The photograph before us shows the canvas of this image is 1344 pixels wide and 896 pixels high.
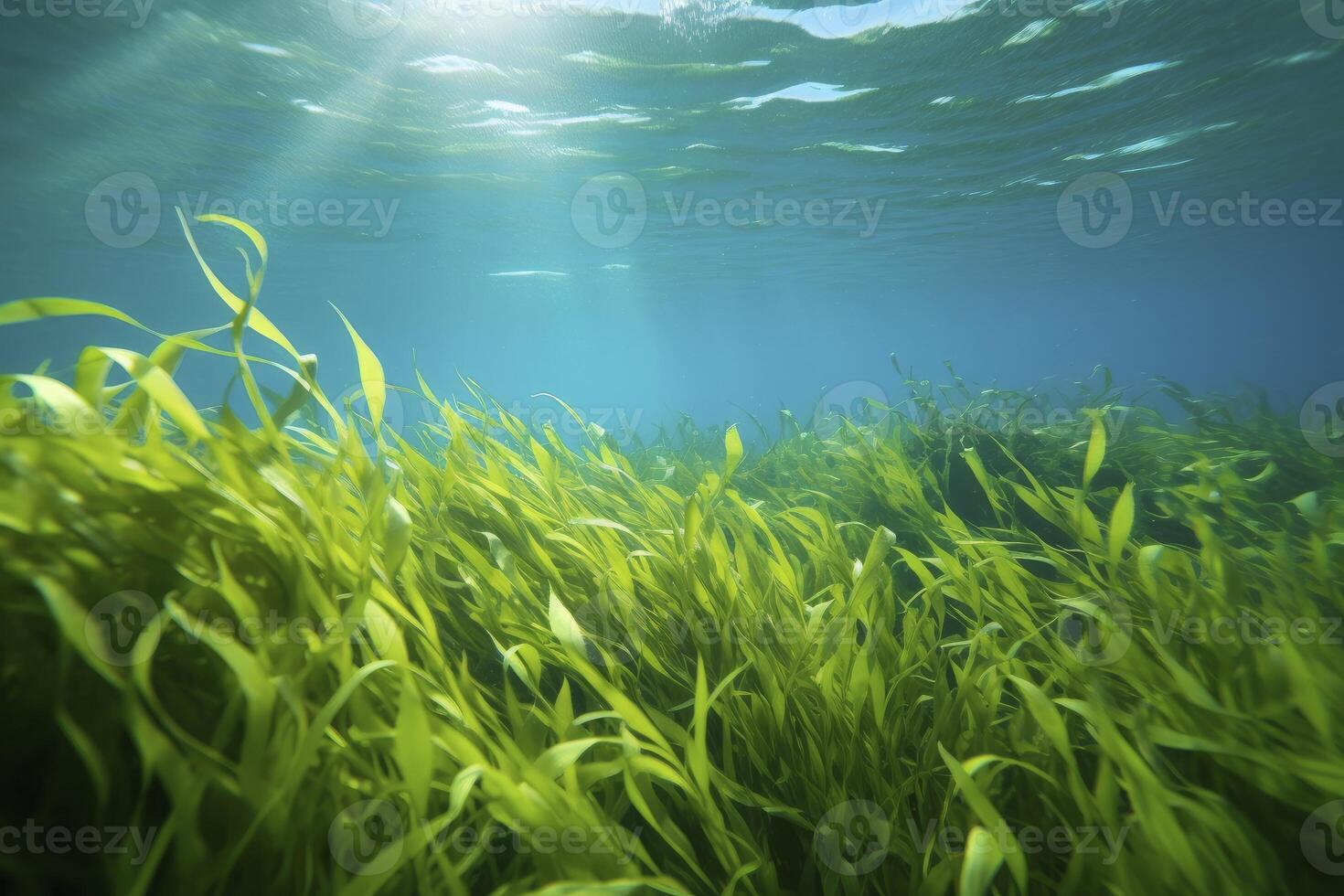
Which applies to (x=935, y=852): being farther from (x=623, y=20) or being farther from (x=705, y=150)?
(x=705, y=150)

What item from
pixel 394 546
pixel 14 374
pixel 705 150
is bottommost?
pixel 394 546

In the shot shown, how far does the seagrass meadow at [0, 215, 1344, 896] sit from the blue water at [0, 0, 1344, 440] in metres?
2.26

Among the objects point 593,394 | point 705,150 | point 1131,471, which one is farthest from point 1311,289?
point 593,394

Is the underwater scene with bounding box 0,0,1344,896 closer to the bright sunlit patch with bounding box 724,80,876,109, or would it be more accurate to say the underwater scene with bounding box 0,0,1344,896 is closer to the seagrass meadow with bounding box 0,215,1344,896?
the seagrass meadow with bounding box 0,215,1344,896

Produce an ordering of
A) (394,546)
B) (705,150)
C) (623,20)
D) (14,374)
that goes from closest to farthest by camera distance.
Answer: (14,374) → (394,546) → (623,20) → (705,150)

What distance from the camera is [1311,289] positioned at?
5806 centimetres

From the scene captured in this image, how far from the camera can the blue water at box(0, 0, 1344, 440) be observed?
9156 millimetres

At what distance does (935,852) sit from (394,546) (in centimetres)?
148

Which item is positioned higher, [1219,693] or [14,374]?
[14,374]

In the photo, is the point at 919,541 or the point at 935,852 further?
the point at 919,541

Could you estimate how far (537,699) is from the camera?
1.58 m

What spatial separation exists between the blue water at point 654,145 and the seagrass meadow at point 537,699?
2.26 m

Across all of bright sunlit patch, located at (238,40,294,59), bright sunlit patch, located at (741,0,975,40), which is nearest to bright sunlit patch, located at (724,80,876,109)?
bright sunlit patch, located at (741,0,975,40)

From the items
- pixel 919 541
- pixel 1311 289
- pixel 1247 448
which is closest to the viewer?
pixel 919 541
